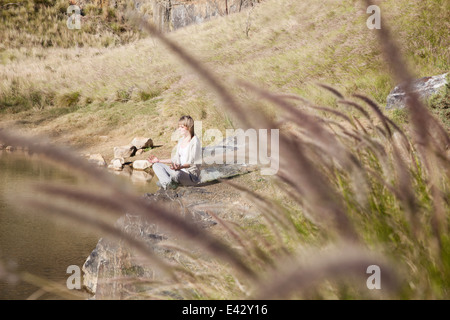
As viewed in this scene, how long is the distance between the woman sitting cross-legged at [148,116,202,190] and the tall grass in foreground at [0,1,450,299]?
4.15 meters

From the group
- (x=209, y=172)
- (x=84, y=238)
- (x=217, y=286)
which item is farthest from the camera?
(x=209, y=172)

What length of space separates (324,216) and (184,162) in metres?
4.84

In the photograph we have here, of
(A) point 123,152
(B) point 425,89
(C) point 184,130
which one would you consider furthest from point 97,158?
(B) point 425,89

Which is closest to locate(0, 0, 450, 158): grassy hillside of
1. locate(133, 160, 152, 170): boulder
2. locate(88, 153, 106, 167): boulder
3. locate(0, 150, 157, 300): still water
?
locate(88, 153, 106, 167): boulder

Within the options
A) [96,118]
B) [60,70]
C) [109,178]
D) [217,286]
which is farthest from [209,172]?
[60,70]

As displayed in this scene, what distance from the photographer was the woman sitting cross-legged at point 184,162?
556cm

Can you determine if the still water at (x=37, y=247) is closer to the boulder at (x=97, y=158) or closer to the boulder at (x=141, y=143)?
the boulder at (x=97, y=158)

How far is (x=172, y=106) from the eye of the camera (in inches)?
439

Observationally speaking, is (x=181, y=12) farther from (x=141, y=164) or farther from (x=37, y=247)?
(x=37, y=247)

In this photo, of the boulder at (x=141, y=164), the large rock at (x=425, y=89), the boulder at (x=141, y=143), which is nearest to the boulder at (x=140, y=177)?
the boulder at (x=141, y=164)

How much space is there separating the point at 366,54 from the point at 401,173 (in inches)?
378

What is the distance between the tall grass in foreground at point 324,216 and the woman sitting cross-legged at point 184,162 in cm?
415

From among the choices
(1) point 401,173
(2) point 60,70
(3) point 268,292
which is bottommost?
(3) point 268,292

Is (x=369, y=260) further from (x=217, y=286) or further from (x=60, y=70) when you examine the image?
(x=60, y=70)
